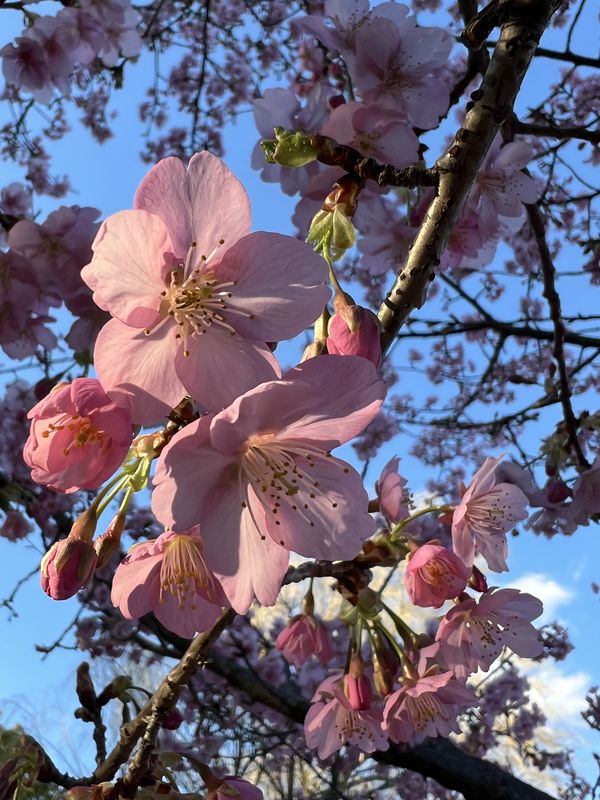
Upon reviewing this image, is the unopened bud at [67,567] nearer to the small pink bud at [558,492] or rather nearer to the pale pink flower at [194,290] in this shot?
the pale pink flower at [194,290]

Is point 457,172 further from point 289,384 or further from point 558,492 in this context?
point 558,492

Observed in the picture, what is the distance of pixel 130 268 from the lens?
0.80 meters

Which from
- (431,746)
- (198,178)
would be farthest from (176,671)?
(431,746)

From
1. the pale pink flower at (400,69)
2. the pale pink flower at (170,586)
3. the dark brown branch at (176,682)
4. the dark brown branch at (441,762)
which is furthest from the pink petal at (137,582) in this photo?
the dark brown branch at (441,762)

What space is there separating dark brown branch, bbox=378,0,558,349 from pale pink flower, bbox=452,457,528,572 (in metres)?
0.54

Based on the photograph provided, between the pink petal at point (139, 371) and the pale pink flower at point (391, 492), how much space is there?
2.48 feet

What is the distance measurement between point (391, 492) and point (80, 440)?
820 mm

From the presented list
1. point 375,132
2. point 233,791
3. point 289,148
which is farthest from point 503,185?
point 233,791

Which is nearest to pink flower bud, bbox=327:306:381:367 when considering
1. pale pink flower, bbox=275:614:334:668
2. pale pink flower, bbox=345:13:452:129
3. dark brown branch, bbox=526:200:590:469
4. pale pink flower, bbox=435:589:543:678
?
pale pink flower, bbox=345:13:452:129

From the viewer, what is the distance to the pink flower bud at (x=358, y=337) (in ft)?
2.59

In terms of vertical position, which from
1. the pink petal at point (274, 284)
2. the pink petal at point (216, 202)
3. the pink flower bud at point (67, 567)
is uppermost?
the pink petal at point (216, 202)

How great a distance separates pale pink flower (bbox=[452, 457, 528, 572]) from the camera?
134cm

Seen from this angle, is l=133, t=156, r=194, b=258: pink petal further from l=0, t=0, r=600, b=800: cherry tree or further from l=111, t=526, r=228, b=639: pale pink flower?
l=111, t=526, r=228, b=639: pale pink flower

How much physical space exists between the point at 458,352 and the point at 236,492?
643 cm
